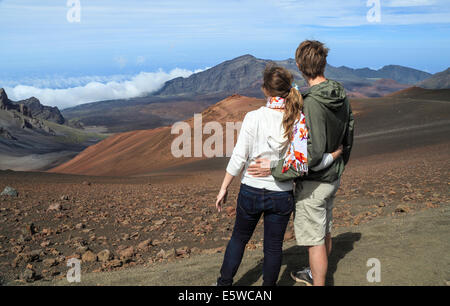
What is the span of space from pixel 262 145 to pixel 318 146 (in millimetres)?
370

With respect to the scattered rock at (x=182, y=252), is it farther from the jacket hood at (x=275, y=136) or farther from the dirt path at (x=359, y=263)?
the jacket hood at (x=275, y=136)

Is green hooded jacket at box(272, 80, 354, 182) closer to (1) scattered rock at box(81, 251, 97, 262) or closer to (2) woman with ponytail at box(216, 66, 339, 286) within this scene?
(2) woman with ponytail at box(216, 66, 339, 286)

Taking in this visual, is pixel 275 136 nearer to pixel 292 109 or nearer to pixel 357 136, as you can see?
pixel 292 109

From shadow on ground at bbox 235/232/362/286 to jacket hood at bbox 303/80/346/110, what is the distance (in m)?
1.44

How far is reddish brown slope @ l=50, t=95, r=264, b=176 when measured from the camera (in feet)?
75.3

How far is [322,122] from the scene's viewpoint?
2660mm

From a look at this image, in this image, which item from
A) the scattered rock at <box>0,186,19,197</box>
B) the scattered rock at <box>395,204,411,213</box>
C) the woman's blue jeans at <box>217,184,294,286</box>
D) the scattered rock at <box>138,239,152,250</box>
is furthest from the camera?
the scattered rock at <box>0,186,19,197</box>

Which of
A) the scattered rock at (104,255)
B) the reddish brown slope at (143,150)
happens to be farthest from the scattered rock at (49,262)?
the reddish brown slope at (143,150)

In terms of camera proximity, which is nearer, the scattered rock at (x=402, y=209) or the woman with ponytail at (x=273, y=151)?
the woman with ponytail at (x=273, y=151)

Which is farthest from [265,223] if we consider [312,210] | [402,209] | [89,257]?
[402,209]

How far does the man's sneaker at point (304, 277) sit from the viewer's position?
3.24 meters

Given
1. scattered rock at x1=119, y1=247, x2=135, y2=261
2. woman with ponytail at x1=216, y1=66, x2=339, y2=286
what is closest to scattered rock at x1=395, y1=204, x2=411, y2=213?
woman with ponytail at x1=216, y1=66, x2=339, y2=286

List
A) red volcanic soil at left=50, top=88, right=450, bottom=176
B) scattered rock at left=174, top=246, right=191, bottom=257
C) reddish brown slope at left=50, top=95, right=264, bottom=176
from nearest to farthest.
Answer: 1. scattered rock at left=174, top=246, right=191, bottom=257
2. red volcanic soil at left=50, top=88, right=450, bottom=176
3. reddish brown slope at left=50, top=95, right=264, bottom=176
